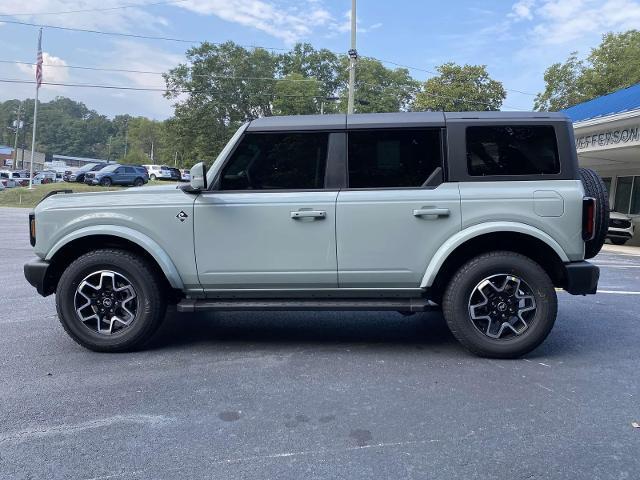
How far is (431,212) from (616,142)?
1544cm

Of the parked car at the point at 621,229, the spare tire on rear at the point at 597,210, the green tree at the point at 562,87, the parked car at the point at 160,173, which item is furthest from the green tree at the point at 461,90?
the spare tire on rear at the point at 597,210

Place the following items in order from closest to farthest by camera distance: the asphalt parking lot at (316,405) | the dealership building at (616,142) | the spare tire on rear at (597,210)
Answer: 1. the asphalt parking lot at (316,405)
2. the spare tire on rear at (597,210)
3. the dealership building at (616,142)

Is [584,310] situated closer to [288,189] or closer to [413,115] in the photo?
[413,115]

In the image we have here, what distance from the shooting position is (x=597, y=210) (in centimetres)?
421

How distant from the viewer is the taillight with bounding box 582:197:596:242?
4.04 m

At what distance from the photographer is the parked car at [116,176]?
34938 mm

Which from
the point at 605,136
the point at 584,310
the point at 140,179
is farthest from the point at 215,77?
the point at 584,310

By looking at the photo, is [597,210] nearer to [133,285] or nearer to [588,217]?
[588,217]

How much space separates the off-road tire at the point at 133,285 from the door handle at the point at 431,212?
228 centimetres

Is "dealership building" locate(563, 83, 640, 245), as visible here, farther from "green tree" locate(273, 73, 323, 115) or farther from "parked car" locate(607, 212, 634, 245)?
"green tree" locate(273, 73, 323, 115)

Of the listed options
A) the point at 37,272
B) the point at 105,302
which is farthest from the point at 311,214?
the point at 37,272

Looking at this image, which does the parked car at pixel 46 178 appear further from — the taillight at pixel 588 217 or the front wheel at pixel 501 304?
the taillight at pixel 588 217

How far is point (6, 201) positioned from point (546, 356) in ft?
116

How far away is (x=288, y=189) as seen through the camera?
14.0ft
